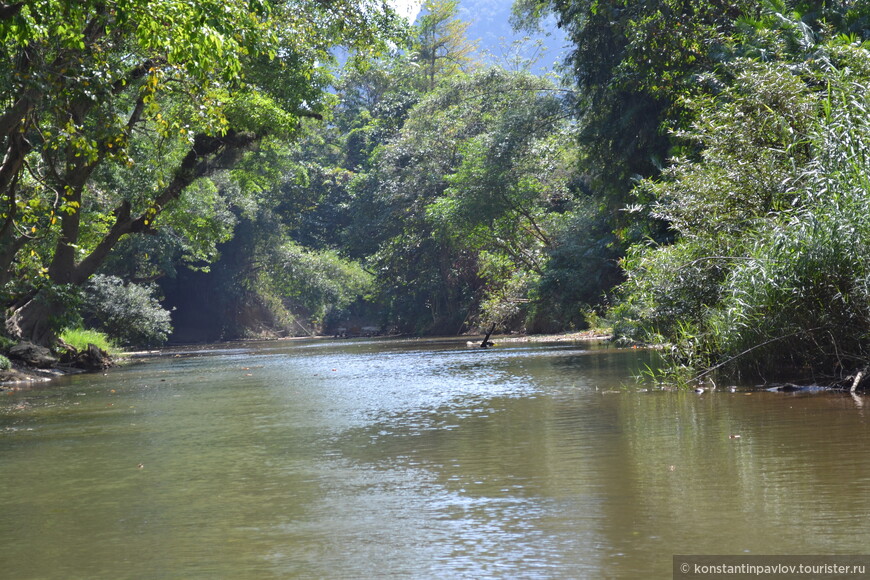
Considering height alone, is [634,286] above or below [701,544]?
above

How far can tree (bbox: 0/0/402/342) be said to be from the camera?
976cm

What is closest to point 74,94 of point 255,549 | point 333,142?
point 255,549

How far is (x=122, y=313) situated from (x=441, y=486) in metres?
31.1

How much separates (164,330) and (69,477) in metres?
31.7

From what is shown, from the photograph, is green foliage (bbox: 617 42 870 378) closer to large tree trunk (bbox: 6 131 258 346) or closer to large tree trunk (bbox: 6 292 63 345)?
large tree trunk (bbox: 6 131 258 346)

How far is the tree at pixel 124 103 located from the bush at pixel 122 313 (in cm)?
607

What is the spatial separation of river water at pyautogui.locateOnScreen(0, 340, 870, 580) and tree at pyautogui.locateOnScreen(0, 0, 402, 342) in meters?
3.64

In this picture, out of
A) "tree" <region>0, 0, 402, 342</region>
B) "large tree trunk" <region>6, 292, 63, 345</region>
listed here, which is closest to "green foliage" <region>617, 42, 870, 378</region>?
"tree" <region>0, 0, 402, 342</region>

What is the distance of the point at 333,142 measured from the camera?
61.7m

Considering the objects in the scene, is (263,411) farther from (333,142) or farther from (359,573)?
(333,142)

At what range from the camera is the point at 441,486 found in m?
5.67

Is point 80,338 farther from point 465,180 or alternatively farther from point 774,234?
point 774,234

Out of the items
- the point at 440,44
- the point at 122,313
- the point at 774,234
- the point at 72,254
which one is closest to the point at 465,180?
the point at 122,313

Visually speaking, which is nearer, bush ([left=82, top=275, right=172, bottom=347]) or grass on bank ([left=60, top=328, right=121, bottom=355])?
grass on bank ([left=60, top=328, right=121, bottom=355])
